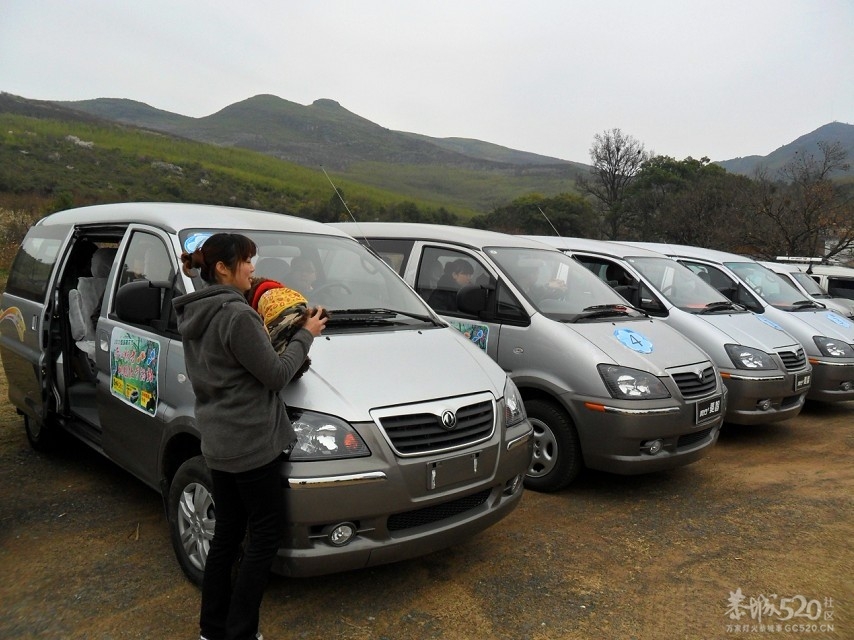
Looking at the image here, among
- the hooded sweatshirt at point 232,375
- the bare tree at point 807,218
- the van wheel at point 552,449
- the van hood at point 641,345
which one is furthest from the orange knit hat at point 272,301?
the bare tree at point 807,218

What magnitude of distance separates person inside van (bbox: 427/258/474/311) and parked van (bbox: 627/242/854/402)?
13.3ft

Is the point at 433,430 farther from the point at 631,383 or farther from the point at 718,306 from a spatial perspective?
the point at 718,306

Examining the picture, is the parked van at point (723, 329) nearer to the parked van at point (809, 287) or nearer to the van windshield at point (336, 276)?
the van windshield at point (336, 276)

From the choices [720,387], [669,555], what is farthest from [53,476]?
[720,387]

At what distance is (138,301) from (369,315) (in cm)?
130

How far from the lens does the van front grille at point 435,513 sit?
303 cm

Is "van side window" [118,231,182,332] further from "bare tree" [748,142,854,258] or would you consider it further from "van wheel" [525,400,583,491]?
"bare tree" [748,142,854,258]

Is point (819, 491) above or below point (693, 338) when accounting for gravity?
below

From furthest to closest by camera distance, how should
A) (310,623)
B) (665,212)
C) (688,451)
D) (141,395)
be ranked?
(665,212)
(688,451)
(141,395)
(310,623)

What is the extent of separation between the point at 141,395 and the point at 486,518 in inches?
83.1

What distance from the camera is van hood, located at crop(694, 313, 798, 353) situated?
6.46 meters

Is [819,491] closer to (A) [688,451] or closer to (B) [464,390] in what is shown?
(A) [688,451]

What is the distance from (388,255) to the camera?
20.5ft

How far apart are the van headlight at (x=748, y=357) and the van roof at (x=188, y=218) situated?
13.5 ft
